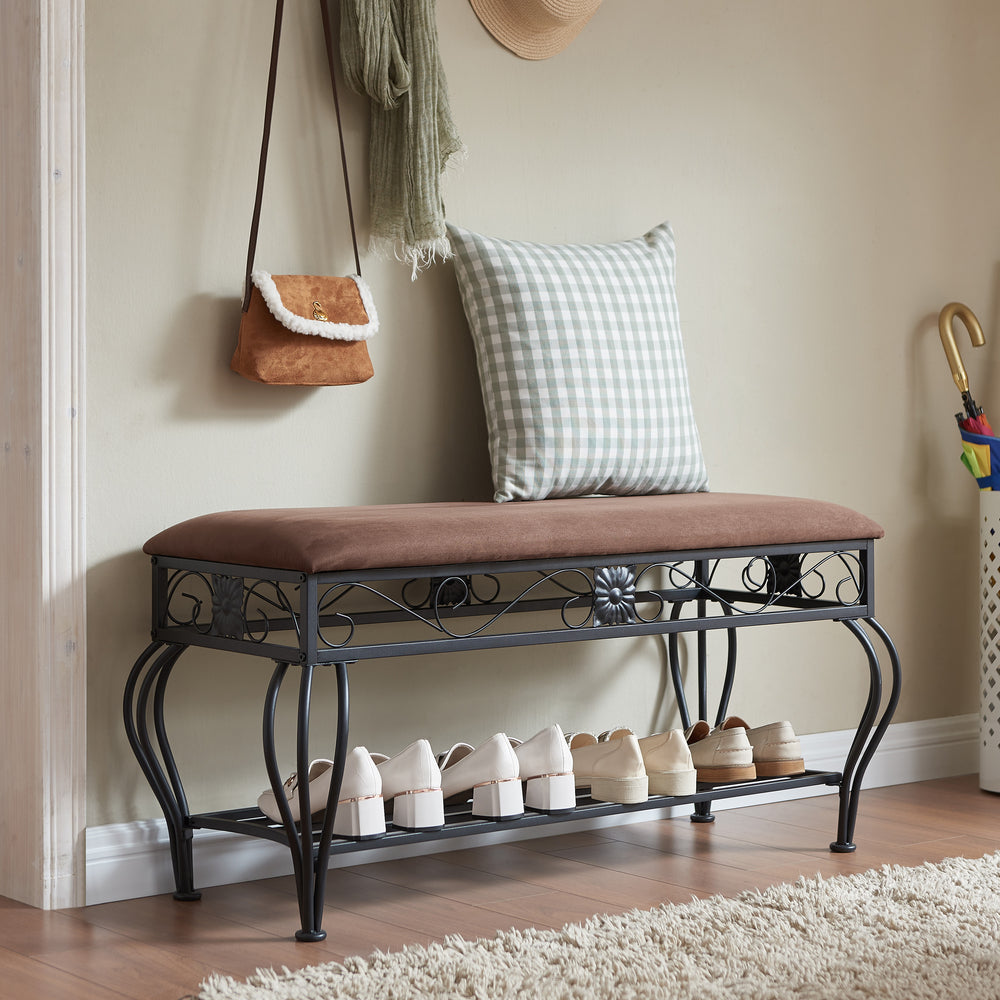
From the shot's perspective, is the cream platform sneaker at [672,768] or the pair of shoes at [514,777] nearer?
the pair of shoes at [514,777]

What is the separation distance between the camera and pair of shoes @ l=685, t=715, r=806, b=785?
2.45 m

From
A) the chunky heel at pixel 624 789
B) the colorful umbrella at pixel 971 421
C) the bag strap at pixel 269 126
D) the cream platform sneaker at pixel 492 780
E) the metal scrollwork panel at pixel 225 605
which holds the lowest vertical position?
the chunky heel at pixel 624 789

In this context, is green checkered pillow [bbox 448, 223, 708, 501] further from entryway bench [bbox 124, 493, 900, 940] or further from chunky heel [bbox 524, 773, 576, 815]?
chunky heel [bbox 524, 773, 576, 815]

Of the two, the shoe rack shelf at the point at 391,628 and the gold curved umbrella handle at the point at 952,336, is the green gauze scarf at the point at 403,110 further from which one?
the gold curved umbrella handle at the point at 952,336

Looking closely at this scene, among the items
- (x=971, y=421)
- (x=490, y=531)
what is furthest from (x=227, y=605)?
(x=971, y=421)

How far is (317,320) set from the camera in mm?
2285

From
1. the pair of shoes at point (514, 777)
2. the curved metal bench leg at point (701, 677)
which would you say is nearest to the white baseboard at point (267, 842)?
the curved metal bench leg at point (701, 677)

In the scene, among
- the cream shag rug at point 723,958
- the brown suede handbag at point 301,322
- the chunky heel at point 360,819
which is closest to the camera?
the cream shag rug at point 723,958

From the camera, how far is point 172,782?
2.21 m

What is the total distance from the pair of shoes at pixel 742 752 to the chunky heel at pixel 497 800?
17.5 inches

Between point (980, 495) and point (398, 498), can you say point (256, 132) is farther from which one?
point (980, 495)

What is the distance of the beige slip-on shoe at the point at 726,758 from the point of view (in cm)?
245

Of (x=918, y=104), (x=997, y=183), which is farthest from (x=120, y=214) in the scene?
(x=997, y=183)

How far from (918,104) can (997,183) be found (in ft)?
1.02
